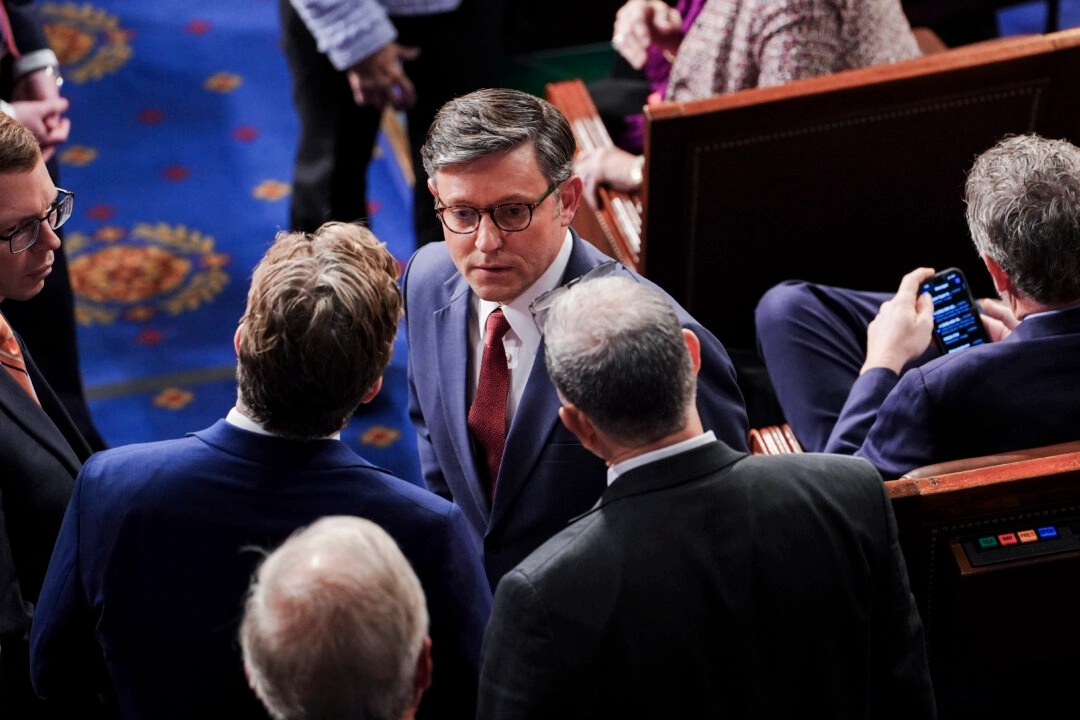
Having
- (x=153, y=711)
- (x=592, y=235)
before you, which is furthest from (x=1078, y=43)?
(x=153, y=711)

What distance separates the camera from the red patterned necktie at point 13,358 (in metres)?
2.14

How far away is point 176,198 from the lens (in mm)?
4418

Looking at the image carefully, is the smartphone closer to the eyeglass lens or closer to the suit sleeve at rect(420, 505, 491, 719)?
the suit sleeve at rect(420, 505, 491, 719)

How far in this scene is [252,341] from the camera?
65.0 inches

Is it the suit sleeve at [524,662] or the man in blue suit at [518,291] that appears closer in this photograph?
the suit sleeve at [524,662]

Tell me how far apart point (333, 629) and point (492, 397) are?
0.85 metres

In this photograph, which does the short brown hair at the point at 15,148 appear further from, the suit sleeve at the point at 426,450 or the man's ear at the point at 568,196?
the man's ear at the point at 568,196

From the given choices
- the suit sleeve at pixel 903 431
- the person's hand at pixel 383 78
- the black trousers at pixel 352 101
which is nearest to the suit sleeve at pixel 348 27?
the person's hand at pixel 383 78

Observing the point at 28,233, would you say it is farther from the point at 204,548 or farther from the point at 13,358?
the point at 204,548

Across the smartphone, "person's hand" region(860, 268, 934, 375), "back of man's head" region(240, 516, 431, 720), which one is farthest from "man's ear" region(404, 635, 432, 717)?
the smartphone

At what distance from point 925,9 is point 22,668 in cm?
369

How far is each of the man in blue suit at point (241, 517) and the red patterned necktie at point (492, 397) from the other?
45 cm

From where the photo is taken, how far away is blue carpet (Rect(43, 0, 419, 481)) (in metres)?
3.65

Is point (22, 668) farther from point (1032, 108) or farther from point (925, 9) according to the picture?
point (925, 9)
